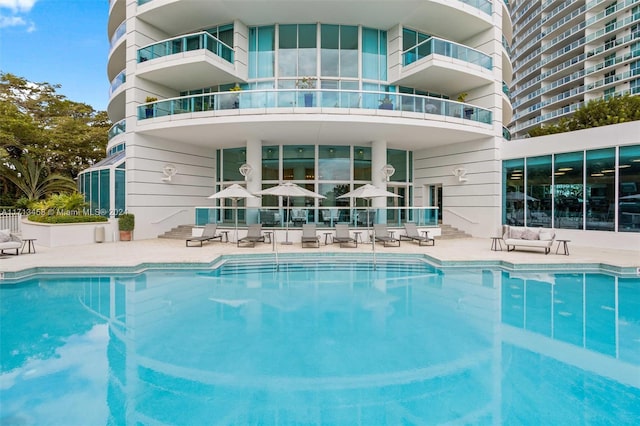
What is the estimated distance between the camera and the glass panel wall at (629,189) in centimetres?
1172

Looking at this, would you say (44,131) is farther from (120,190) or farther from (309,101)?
(309,101)

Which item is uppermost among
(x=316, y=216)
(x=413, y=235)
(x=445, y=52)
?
(x=445, y=52)

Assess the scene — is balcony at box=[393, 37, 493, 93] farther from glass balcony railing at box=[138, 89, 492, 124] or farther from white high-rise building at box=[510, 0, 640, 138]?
white high-rise building at box=[510, 0, 640, 138]

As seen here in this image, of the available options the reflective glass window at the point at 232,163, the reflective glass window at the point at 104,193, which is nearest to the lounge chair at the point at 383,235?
the reflective glass window at the point at 232,163

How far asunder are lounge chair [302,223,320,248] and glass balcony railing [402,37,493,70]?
9.71 metres

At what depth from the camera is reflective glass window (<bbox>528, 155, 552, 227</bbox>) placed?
14.3m

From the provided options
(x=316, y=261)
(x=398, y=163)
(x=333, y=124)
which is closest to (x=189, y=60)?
(x=333, y=124)

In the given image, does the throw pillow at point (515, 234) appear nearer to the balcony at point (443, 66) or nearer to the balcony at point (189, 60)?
the balcony at point (443, 66)

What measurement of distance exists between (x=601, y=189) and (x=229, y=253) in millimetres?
15371

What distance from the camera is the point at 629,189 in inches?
467

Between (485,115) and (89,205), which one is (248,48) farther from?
(485,115)

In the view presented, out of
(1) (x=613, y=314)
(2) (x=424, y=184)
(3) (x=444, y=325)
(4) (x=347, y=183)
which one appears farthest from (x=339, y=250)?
(2) (x=424, y=184)

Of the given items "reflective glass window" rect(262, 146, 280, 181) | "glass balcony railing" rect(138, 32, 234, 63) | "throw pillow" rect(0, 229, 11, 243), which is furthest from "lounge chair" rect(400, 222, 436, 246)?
"throw pillow" rect(0, 229, 11, 243)

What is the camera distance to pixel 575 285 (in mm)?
8148
